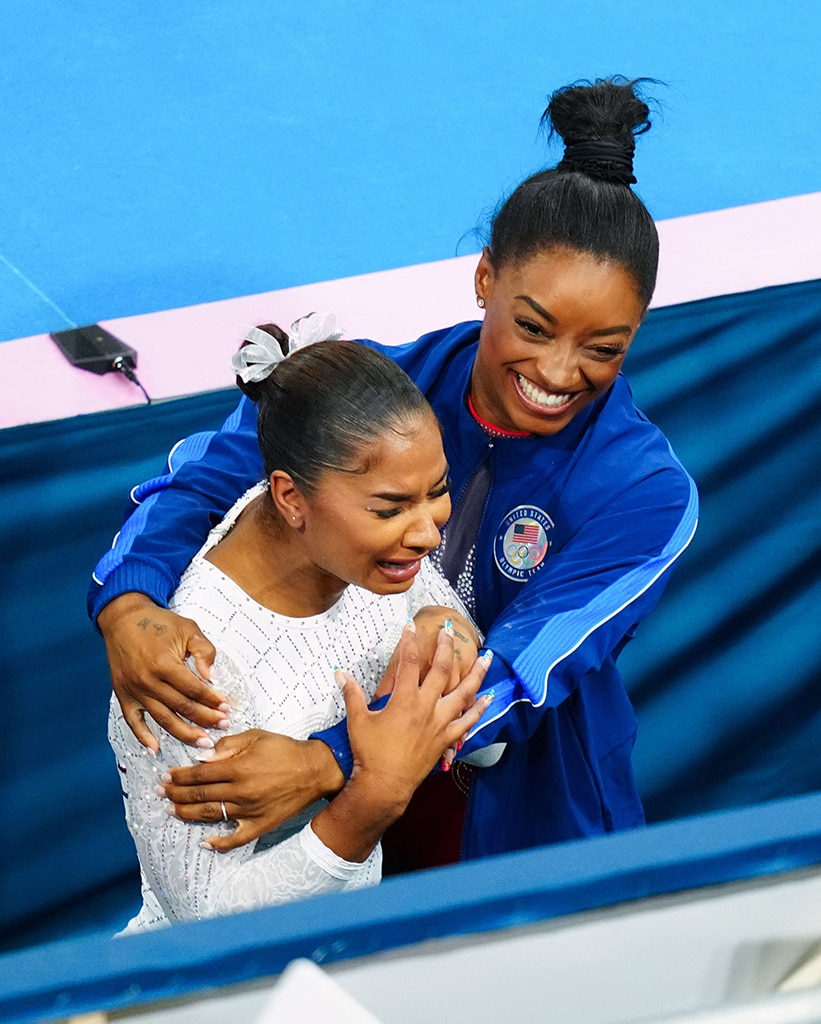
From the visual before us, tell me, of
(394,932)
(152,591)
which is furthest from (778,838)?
(152,591)

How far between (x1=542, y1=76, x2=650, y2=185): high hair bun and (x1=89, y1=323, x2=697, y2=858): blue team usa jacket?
275 millimetres

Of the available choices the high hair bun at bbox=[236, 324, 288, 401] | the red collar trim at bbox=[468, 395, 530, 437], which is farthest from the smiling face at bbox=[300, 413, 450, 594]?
the red collar trim at bbox=[468, 395, 530, 437]

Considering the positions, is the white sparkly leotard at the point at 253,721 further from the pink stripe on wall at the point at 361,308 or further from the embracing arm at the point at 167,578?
the pink stripe on wall at the point at 361,308

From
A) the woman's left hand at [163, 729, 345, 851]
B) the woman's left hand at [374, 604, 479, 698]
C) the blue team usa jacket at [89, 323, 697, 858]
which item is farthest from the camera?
the blue team usa jacket at [89, 323, 697, 858]

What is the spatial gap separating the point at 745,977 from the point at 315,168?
289 cm

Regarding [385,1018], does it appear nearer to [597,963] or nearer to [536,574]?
[597,963]

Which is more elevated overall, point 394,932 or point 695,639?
point 394,932

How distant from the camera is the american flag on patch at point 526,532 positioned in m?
1.69

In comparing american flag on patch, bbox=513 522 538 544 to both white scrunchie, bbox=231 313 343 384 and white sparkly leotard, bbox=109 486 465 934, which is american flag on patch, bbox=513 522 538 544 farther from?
white scrunchie, bbox=231 313 343 384

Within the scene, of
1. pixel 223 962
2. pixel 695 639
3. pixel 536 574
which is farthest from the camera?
pixel 695 639

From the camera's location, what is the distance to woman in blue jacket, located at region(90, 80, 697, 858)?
154 centimetres

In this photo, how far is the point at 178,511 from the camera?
1632 mm

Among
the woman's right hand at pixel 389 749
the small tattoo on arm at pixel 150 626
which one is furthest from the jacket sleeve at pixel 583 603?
the small tattoo on arm at pixel 150 626

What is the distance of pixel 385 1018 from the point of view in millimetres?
838
